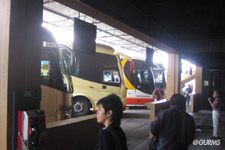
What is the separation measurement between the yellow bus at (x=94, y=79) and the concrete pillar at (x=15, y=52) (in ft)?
28.6

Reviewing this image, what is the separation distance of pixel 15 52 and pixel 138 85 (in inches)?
564

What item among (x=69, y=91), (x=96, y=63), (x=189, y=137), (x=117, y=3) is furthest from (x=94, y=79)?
(x=189, y=137)

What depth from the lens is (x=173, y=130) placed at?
373 cm

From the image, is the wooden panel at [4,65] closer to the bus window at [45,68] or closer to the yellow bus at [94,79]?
the bus window at [45,68]

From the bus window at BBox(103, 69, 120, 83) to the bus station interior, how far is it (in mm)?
2514

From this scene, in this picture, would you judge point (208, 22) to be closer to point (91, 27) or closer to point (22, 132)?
point (91, 27)

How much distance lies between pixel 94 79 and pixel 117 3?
24.1 feet

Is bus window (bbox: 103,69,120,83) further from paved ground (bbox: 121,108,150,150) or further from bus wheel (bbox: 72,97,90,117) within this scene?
paved ground (bbox: 121,108,150,150)

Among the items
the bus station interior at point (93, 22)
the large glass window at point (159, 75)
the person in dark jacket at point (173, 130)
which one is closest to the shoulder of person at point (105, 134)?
the bus station interior at point (93, 22)

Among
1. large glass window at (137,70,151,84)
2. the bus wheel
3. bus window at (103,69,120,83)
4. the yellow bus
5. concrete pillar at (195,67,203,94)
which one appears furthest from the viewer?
concrete pillar at (195,67,203,94)

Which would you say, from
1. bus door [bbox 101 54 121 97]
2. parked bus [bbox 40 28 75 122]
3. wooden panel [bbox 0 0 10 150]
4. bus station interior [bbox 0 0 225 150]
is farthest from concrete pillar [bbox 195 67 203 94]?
wooden panel [bbox 0 0 10 150]

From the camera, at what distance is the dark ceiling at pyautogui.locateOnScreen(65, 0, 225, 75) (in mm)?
5921

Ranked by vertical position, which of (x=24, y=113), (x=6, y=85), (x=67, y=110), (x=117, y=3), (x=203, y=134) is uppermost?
(x=117, y=3)

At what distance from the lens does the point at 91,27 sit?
508 centimetres
